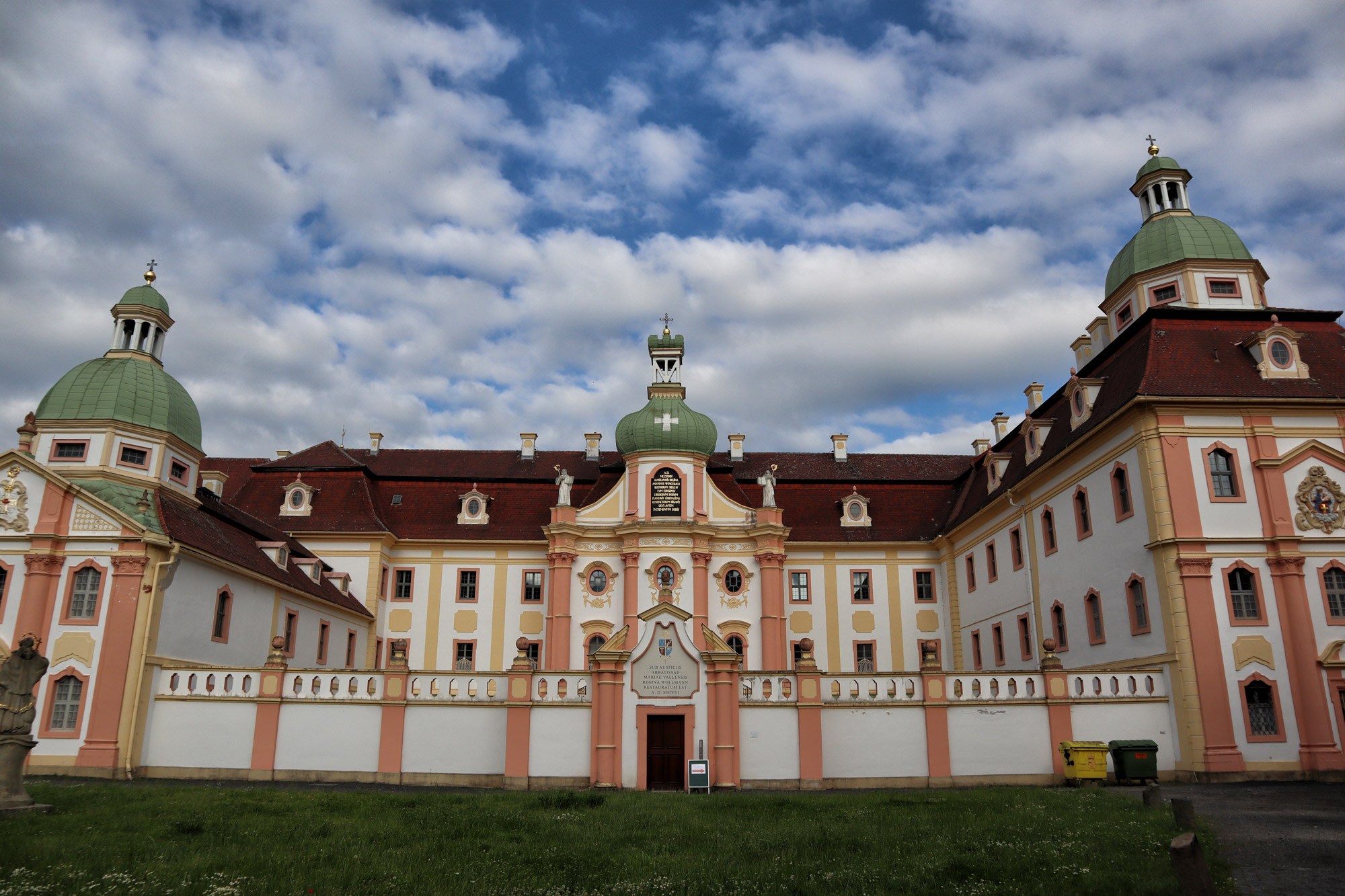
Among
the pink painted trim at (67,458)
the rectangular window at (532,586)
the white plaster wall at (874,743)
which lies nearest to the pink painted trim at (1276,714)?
the white plaster wall at (874,743)

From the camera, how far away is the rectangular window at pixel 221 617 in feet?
97.3

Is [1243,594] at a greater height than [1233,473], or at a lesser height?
lesser

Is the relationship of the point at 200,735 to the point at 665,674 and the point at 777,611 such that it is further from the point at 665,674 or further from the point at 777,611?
the point at 777,611

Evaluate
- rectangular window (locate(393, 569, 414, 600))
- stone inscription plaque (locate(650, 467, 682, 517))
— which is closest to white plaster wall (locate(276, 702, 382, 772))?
stone inscription plaque (locate(650, 467, 682, 517))

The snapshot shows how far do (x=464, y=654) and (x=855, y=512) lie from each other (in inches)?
767

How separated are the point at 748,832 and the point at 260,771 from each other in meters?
15.8

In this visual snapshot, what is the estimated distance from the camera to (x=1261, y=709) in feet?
78.4

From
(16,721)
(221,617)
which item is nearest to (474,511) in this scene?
(221,617)

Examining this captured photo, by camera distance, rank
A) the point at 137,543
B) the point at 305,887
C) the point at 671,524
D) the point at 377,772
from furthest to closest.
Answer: the point at 671,524 < the point at 137,543 < the point at 377,772 < the point at 305,887

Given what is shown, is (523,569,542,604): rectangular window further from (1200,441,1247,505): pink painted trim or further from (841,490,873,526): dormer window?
(1200,441,1247,505): pink painted trim

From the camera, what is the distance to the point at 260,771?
2352 cm

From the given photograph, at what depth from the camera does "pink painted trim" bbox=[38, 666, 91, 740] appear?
83.5ft

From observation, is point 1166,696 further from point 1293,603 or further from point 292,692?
point 292,692

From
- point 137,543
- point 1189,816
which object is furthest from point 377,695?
point 1189,816
